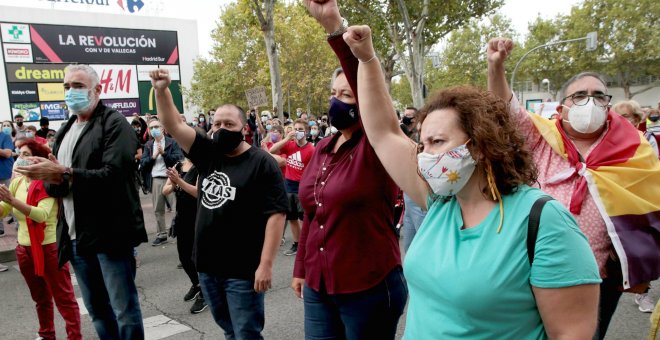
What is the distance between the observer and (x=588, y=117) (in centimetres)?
255

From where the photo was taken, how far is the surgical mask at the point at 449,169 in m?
1.55

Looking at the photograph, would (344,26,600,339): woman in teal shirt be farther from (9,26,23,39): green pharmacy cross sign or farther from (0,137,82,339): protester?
(9,26,23,39): green pharmacy cross sign

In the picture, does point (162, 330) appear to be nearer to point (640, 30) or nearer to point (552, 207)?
point (552, 207)

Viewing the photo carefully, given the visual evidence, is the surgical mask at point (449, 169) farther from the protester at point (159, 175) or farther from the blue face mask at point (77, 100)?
the protester at point (159, 175)

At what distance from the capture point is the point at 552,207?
1359mm

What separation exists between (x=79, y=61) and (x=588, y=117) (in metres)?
32.8

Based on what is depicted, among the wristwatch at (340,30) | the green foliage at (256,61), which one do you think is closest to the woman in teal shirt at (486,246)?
the wristwatch at (340,30)

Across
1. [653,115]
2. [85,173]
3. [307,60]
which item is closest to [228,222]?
[85,173]

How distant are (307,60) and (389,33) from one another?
18.1 metres

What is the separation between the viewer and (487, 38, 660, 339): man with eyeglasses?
2.38m

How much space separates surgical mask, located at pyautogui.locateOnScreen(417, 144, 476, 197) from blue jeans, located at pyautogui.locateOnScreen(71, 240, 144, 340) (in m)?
2.34

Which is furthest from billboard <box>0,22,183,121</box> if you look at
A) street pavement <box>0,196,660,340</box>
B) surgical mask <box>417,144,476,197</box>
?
surgical mask <box>417,144,476,197</box>

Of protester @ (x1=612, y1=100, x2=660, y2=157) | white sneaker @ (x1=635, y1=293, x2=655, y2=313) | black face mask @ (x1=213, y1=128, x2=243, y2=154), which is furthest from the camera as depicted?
protester @ (x1=612, y1=100, x2=660, y2=157)

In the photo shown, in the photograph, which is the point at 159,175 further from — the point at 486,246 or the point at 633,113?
the point at 486,246
